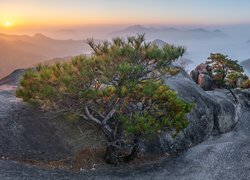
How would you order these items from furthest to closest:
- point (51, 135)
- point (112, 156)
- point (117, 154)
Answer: point (51, 135)
point (117, 154)
point (112, 156)

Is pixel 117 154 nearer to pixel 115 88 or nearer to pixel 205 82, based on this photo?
pixel 115 88

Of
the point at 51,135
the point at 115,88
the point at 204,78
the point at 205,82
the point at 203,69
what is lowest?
the point at 205,82

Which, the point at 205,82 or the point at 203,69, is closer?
the point at 205,82

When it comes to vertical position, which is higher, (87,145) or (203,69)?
(203,69)

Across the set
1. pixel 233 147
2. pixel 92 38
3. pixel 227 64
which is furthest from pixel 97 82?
pixel 227 64

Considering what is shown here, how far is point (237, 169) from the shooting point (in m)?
23.8

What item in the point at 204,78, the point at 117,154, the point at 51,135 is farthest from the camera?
the point at 204,78

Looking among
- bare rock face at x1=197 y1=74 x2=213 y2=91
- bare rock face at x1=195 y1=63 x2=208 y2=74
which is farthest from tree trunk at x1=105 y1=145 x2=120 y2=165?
bare rock face at x1=195 y1=63 x2=208 y2=74

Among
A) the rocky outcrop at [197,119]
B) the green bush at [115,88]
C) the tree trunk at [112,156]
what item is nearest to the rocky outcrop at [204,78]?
the rocky outcrop at [197,119]

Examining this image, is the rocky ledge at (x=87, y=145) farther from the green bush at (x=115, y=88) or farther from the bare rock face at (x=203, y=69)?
the bare rock face at (x=203, y=69)

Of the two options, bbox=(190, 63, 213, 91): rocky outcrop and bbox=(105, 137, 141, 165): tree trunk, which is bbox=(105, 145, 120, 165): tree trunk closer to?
bbox=(105, 137, 141, 165): tree trunk

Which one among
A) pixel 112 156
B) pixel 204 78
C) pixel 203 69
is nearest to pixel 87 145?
pixel 112 156

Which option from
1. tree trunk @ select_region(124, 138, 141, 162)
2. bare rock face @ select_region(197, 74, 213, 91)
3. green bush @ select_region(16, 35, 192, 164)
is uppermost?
green bush @ select_region(16, 35, 192, 164)

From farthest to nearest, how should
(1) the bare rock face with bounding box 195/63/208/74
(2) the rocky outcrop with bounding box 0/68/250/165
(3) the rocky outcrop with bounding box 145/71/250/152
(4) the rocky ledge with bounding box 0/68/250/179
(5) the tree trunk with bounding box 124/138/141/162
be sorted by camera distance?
1. (1) the bare rock face with bounding box 195/63/208/74
2. (3) the rocky outcrop with bounding box 145/71/250/152
3. (5) the tree trunk with bounding box 124/138/141/162
4. (2) the rocky outcrop with bounding box 0/68/250/165
5. (4) the rocky ledge with bounding box 0/68/250/179
